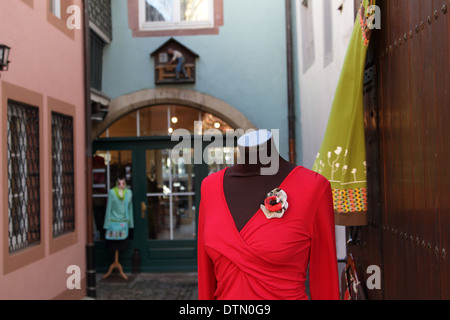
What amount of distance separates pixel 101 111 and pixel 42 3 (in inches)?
116

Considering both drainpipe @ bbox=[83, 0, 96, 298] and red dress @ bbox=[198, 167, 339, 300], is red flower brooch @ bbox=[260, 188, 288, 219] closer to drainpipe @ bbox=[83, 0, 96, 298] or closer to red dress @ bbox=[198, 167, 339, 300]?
red dress @ bbox=[198, 167, 339, 300]

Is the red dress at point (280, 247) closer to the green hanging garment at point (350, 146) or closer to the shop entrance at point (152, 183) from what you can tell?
the green hanging garment at point (350, 146)

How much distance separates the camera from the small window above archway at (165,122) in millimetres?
9258

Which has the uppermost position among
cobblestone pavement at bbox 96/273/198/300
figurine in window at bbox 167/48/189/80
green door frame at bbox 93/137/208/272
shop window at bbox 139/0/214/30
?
shop window at bbox 139/0/214/30

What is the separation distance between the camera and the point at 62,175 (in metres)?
6.84

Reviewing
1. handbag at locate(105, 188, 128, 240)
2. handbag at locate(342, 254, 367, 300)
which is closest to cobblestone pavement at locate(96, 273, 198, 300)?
handbag at locate(105, 188, 128, 240)

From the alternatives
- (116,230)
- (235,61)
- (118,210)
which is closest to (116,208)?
(118,210)

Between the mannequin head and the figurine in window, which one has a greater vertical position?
the figurine in window

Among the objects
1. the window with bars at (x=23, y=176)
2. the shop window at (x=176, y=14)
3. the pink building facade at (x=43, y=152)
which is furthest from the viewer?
the shop window at (x=176, y=14)

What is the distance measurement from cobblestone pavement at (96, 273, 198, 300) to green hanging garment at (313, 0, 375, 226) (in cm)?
448

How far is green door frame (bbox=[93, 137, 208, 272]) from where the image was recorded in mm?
9219

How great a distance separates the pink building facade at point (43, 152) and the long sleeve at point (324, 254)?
11.8ft

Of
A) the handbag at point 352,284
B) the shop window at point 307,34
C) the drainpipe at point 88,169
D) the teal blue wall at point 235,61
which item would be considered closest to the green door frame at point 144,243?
the teal blue wall at point 235,61
